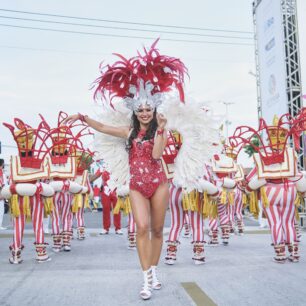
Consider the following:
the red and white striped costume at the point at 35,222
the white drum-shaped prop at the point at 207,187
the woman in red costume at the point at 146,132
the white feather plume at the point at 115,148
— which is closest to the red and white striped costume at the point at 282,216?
the white drum-shaped prop at the point at 207,187

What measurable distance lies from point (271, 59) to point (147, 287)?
14.5m

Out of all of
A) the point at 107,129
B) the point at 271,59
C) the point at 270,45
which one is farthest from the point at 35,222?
the point at 270,45

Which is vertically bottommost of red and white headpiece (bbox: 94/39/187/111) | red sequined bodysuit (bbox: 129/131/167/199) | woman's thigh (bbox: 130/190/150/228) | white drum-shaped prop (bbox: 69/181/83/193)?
woman's thigh (bbox: 130/190/150/228)

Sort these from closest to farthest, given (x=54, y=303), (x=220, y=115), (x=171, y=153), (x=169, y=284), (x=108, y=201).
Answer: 1. (x=54, y=303)
2. (x=169, y=284)
3. (x=220, y=115)
4. (x=171, y=153)
5. (x=108, y=201)

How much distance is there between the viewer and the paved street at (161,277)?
3.78 meters

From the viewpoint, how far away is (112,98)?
185 inches

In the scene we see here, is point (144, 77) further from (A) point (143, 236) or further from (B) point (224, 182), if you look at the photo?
(B) point (224, 182)

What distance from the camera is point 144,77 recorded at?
4.54 metres

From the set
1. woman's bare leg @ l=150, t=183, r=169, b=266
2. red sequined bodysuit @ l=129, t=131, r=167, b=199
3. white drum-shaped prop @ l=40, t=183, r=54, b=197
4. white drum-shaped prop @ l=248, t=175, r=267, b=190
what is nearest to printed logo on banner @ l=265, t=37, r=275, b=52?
white drum-shaped prop @ l=248, t=175, r=267, b=190

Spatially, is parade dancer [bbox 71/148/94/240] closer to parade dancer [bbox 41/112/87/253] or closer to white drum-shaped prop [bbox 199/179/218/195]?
parade dancer [bbox 41/112/87/253]

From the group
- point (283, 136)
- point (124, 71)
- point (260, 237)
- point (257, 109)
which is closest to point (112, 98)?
point (124, 71)

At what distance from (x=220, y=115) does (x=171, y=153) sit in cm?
102

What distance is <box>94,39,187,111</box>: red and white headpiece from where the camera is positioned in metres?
4.50

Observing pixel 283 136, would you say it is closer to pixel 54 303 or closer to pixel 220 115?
pixel 220 115
